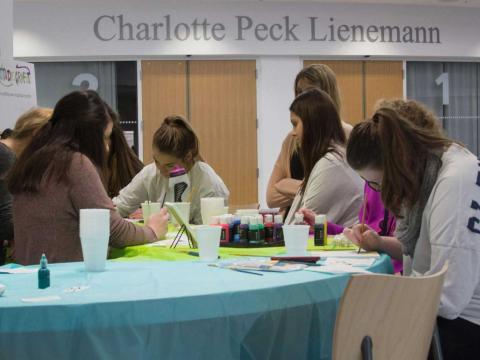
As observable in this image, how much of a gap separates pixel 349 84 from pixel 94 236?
7608mm

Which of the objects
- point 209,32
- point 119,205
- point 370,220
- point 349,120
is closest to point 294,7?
point 209,32

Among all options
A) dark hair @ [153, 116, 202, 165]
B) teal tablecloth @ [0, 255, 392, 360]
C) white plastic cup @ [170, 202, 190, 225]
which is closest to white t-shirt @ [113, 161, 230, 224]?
dark hair @ [153, 116, 202, 165]

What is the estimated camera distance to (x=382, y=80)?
9234mm

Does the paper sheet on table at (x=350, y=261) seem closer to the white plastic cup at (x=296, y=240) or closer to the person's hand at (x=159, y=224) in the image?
the white plastic cup at (x=296, y=240)

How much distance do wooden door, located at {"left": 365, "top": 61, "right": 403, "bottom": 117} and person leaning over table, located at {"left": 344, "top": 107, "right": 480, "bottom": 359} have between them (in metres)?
7.30

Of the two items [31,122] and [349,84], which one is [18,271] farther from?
[349,84]

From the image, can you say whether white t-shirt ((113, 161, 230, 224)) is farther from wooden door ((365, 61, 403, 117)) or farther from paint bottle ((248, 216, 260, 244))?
wooden door ((365, 61, 403, 117))

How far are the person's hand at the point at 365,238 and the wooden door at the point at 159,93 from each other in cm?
651

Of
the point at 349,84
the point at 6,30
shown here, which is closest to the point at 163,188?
the point at 6,30

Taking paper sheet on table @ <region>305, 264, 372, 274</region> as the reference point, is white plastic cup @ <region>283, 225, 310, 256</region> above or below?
above

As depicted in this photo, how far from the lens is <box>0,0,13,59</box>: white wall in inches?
211

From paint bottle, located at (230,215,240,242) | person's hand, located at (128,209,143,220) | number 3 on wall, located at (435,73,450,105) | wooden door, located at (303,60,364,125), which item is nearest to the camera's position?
paint bottle, located at (230,215,240,242)

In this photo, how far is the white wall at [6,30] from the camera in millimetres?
5371

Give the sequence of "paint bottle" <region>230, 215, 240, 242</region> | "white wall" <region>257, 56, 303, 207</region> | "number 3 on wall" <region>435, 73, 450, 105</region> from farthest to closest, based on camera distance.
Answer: "number 3 on wall" <region>435, 73, 450, 105</region>, "white wall" <region>257, 56, 303, 207</region>, "paint bottle" <region>230, 215, 240, 242</region>
